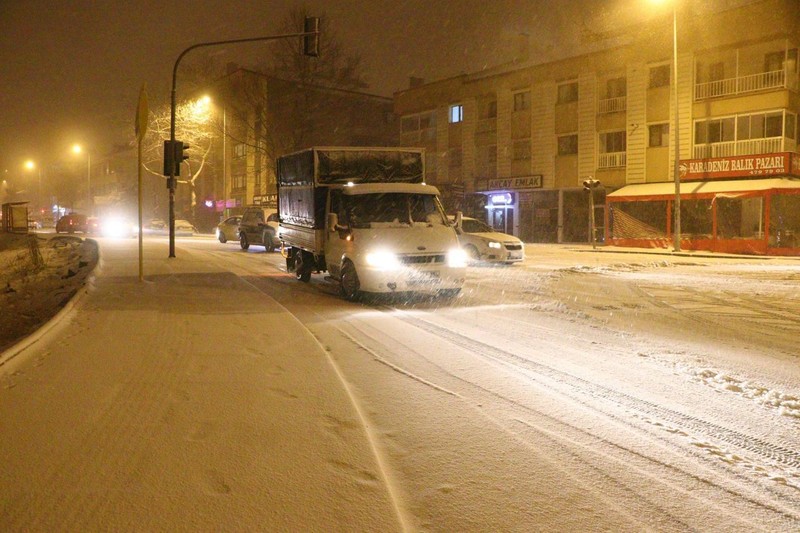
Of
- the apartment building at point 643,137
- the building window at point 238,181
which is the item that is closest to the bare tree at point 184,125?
the apartment building at point 643,137

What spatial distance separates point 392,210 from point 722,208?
2495 cm

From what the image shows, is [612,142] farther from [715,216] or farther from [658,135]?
[715,216]

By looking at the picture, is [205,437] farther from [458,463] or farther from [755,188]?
[755,188]

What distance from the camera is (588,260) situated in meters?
25.2

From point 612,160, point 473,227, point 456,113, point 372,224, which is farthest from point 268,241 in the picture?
point 456,113

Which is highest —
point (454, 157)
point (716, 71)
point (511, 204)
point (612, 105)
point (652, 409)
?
point (716, 71)

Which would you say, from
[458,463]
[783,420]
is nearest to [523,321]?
[783,420]

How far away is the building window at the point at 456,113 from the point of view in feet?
153

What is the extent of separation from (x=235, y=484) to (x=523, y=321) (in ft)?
23.0

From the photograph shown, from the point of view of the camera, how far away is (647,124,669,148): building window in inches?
1390

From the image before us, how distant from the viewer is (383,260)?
12141 millimetres

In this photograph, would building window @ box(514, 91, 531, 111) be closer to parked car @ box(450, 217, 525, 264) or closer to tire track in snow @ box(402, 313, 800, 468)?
parked car @ box(450, 217, 525, 264)

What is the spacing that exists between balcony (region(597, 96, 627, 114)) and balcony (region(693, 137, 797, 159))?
16.7 ft

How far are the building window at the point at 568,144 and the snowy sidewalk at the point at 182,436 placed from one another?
111 ft
